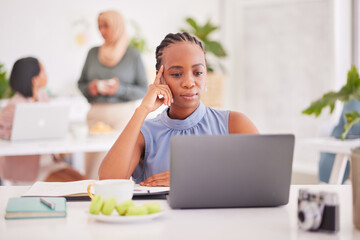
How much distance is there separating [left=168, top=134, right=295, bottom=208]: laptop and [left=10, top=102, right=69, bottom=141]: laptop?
228 centimetres

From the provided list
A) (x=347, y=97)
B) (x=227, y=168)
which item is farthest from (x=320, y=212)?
(x=347, y=97)

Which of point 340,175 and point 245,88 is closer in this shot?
point 340,175

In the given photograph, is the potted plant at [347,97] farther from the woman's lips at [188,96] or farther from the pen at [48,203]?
the pen at [48,203]

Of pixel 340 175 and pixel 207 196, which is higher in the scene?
pixel 207 196

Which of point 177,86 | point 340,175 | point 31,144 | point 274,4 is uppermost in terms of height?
point 274,4

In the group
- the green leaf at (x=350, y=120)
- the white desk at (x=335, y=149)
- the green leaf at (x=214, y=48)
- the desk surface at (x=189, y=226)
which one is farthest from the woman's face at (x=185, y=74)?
the green leaf at (x=214, y=48)

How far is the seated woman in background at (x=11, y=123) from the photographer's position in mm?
3566

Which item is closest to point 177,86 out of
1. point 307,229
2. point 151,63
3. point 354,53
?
point 307,229

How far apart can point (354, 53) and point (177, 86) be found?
3813mm

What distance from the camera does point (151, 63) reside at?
6777 millimetres

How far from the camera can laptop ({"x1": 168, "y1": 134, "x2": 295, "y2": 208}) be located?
125 centimetres

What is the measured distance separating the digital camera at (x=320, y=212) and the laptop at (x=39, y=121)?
257 centimetres

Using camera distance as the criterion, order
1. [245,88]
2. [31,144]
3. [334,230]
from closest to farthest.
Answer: [334,230] < [31,144] < [245,88]

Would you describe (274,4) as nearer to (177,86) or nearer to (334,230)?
(177,86)
